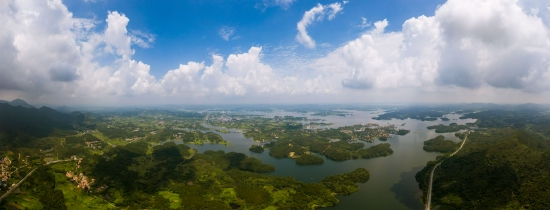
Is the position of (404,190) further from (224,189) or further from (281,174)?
(224,189)

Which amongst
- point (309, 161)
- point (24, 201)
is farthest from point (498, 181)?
point (24, 201)

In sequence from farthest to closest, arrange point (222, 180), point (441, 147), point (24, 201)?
1. point (441, 147)
2. point (222, 180)
3. point (24, 201)

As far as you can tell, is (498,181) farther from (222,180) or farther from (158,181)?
(158,181)

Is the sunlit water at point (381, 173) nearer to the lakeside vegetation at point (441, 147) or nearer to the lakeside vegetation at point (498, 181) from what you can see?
the lakeside vegetation at point (441, 147)

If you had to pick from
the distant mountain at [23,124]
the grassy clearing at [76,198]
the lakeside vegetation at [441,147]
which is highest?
the distant mountain at [23,124]

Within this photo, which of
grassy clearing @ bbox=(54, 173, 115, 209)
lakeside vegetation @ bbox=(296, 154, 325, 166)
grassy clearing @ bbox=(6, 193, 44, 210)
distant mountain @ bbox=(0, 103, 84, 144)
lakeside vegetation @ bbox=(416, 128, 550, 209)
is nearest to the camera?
lakeside vegetation @ bbox=(416, 128, 550, 209)

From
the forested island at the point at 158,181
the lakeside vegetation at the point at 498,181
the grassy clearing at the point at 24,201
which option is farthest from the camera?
the forested island at the point at 158,181

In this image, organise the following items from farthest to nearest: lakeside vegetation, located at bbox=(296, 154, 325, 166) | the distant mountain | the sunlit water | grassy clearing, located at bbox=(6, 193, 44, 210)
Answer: the distant mountain → lakeside vegetation, located at bbox=(296, 154, 325, 166) → the sunlit water → grassy clearing, located at bbox=(6, 193, 44, 210)

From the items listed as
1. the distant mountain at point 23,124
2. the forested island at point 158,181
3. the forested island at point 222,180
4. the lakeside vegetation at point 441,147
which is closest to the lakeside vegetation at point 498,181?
the forested island at point 222,180

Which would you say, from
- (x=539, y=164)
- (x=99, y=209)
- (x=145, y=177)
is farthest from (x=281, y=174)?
(x=539, y=164)

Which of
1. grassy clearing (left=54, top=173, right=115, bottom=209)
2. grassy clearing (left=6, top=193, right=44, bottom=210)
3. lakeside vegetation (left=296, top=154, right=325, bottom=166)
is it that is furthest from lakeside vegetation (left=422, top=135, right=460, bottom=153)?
grassy clearing (left=6, top=193, right=44, bottom=210)

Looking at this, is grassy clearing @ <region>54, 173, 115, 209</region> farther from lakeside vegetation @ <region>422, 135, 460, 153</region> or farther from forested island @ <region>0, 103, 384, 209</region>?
lakeside vegetation @ <region>422, 135, 460, 153</region>
